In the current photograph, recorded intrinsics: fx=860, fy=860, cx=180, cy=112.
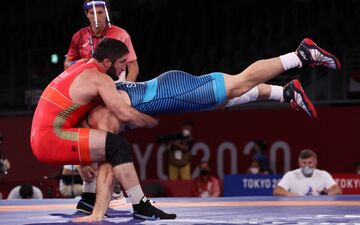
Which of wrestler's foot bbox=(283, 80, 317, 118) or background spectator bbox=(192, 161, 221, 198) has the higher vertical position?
wrestler's foot bbox=(283, 80, 317, 118)

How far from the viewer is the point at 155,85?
5.41 meters

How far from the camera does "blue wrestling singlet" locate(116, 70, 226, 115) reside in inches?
211

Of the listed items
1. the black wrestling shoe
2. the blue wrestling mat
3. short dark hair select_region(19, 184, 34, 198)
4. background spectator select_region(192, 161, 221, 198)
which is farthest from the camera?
background spectator select_region(192, 161, 221, 198)

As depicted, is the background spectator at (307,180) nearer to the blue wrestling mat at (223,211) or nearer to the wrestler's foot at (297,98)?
the blue wrestling mat at (223,211)

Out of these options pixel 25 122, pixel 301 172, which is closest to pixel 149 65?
pixel 25 122

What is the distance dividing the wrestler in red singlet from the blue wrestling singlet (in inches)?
11.0

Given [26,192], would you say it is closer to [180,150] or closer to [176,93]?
[180,150]

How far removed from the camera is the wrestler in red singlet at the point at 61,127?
5.24m

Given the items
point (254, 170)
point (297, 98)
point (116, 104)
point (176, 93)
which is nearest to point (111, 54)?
point (116, 104)

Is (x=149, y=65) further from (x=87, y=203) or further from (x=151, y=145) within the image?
(x=87, y=203)

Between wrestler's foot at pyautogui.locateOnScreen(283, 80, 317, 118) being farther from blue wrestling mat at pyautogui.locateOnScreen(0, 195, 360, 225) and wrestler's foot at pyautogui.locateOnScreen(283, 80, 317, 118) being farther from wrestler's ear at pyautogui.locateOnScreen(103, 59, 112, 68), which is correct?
wrestler's ear at pyautogui.locateOnScreen(103, 59, 112, 68)

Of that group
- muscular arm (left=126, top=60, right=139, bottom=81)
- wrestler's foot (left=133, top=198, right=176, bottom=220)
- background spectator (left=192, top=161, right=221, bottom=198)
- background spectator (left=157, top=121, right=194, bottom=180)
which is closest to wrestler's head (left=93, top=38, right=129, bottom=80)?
wrestler's foot (left=133, top=198, right=176, bottom=220)

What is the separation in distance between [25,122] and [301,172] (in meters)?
5.47

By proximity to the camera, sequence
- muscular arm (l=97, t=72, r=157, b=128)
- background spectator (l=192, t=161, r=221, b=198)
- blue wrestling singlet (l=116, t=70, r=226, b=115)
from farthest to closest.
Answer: background spectator (l=192, t=161, r=221, b=198), blue wrestling singlet (l=116, t=70, r=226, b=115), muscular arm (l=97, t=72, r=157, b=128)
